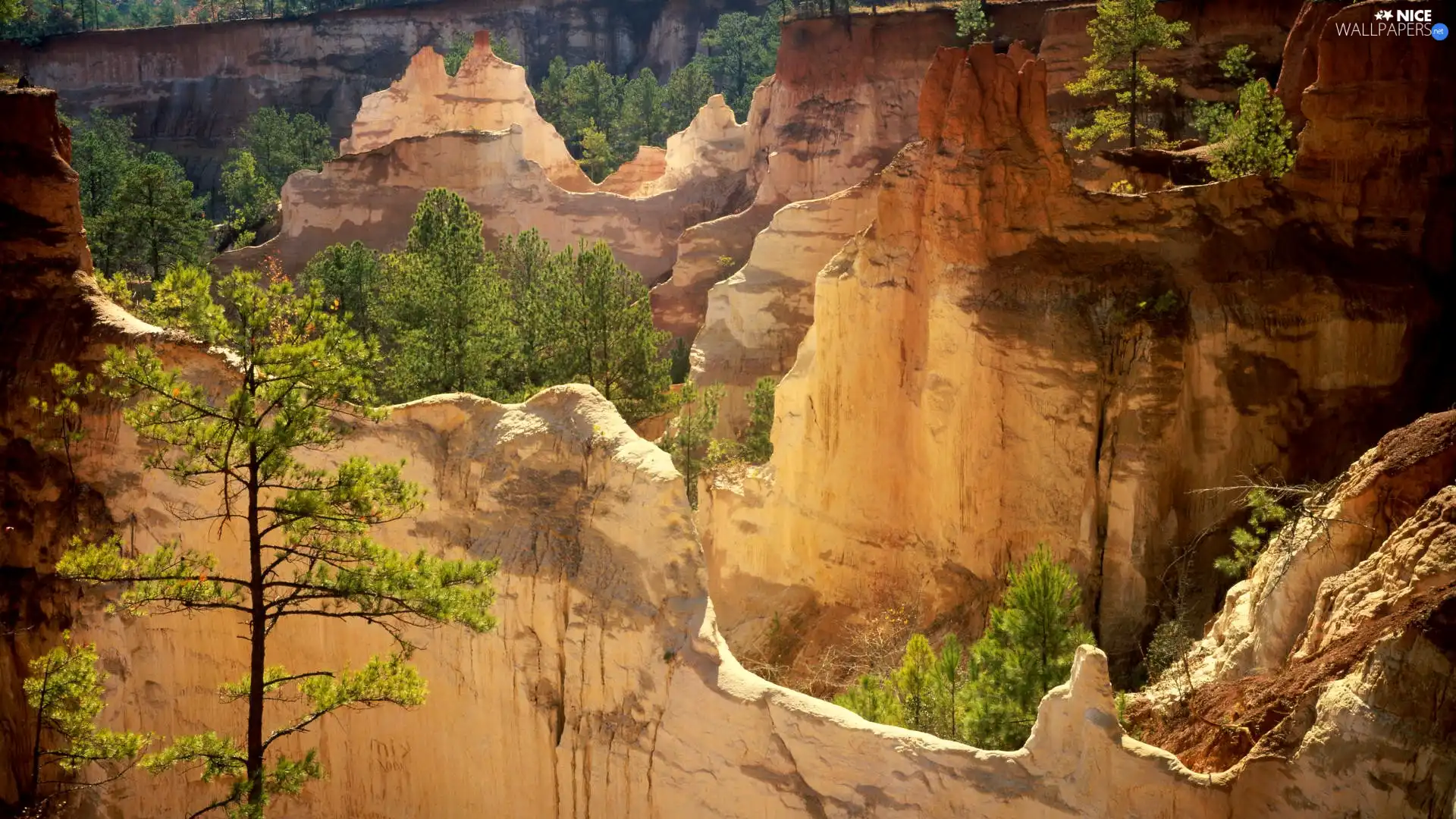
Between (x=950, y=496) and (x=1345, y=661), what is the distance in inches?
426

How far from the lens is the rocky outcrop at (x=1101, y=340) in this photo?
21312 millimetres

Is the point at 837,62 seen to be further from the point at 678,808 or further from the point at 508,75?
the point at 678,808

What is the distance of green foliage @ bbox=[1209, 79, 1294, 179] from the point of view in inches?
930

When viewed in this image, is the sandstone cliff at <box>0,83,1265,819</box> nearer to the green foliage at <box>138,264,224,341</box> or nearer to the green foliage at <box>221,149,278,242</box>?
the green foliage at <box>138,264,224,341</box>

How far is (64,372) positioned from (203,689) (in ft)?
16.0

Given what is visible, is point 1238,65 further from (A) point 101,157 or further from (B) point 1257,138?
(A) point 101,157

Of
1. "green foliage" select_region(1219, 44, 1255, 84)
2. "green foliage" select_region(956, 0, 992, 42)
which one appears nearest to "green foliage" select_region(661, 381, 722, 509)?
"green foliage" select_region(1219, 44, 1255, 84)

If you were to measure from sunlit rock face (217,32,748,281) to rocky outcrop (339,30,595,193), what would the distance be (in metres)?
3.01

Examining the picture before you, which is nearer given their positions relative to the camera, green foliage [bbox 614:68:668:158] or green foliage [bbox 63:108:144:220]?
green foliage [bbox 63:108:144:220]

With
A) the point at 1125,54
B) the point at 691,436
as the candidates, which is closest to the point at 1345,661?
the point at 691,436

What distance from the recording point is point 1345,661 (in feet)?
41.6

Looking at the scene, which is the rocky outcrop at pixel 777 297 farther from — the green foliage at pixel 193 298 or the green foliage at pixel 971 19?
the green foliage at pixel 193 298

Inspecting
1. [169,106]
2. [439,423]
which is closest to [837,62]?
[439,423]

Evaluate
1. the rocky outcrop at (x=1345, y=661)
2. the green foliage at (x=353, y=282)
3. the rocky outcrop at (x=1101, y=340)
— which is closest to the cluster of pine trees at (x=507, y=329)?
the green foliage at (x=353, y=282)
